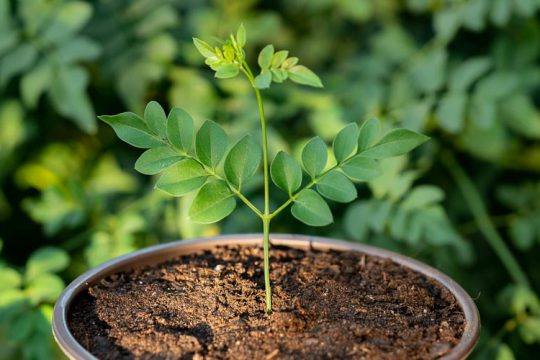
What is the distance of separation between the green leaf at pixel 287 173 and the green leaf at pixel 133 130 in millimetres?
152

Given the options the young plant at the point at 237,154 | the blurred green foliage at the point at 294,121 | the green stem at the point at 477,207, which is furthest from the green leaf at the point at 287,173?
the green stem at the point at 477,207

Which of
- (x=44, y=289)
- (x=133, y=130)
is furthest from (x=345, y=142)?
(x=44, y=289)

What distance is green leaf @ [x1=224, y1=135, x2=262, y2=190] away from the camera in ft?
3.00

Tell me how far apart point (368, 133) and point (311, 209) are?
0.12 metres

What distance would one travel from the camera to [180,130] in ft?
2.95

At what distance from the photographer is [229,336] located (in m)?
0.88

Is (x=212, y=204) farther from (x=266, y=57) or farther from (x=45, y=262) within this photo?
(x=45, y=262)

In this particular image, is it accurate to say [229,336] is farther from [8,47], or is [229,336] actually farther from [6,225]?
[6,225]

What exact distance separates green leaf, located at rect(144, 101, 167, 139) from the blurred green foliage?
633 millimetres

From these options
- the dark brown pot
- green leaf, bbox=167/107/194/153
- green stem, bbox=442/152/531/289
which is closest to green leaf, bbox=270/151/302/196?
green leaf, bbox=167/107/194/153

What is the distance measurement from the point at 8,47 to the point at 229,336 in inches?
44.9

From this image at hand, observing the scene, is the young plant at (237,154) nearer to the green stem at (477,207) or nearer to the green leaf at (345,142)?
the green leaf at (345,142)

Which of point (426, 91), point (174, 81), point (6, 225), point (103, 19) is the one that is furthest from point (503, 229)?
point (6, 225)

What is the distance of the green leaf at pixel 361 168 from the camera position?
2.98 ft
